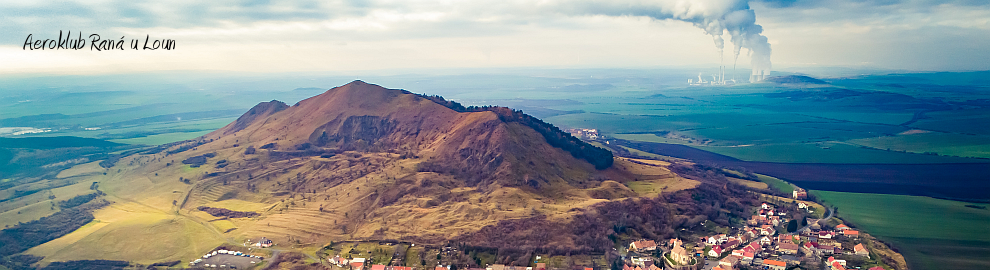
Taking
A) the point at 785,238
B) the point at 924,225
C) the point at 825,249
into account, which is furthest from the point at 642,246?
the point at 924,225

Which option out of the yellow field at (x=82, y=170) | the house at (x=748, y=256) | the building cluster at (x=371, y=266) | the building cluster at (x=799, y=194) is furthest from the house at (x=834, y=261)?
the yellow field at (x=82, y=170)

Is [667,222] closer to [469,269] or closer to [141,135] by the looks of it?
[469,269]

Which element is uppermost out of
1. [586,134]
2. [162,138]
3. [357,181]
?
[357,181]

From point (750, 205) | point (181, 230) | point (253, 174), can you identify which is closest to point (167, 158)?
point (253, 174)

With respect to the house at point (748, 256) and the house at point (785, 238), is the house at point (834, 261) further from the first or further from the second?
the house at point (748, 256)

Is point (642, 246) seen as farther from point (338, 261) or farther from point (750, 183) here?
point (750, 183)

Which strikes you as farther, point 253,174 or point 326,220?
point 253,174
